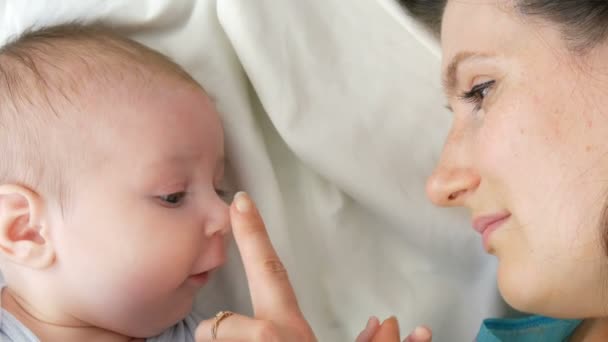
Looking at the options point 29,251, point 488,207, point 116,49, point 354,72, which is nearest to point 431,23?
point 354,72

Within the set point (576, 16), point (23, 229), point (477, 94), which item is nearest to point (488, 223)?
point (477, 94)

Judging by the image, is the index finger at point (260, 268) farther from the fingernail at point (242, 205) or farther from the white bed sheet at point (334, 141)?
the white bed sheet at point (334, 141)

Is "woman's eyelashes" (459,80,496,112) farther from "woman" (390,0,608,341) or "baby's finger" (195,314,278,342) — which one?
"baby's finger" (195,314,278,342)

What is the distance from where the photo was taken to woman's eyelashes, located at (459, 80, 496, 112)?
1.02 m

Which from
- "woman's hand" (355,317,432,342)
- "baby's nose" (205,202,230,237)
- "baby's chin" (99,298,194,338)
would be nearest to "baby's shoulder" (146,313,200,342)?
"baby's chin" (99,298,194,338)

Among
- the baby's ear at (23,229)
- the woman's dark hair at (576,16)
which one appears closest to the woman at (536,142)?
the woman's dark hair at (576,16)

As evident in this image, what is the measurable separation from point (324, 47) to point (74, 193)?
0.57 meters

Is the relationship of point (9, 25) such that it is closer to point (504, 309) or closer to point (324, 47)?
point (324, 47)

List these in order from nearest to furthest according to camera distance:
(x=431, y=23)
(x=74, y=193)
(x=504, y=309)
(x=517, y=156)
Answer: (x=517, y=156)
(x=74, y=193)
(x=431, y=23)
(x=504, y=309)

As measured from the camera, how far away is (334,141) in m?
1.33

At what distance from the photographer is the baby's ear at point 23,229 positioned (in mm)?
1055

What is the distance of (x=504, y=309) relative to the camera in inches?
56.3

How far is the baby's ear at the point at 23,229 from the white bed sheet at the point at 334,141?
1.20 ft

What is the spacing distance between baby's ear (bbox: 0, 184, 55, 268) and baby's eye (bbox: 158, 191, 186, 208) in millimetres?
188
